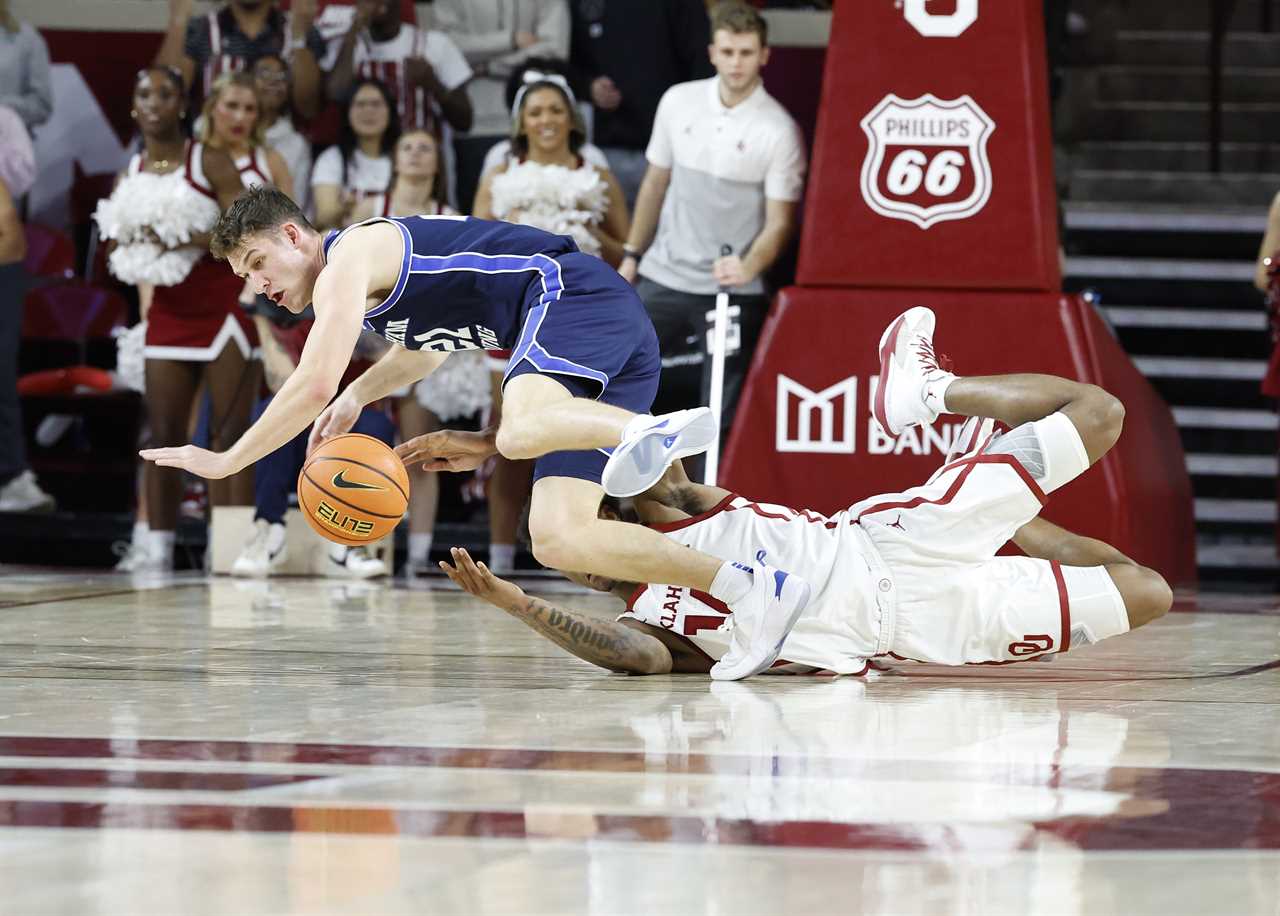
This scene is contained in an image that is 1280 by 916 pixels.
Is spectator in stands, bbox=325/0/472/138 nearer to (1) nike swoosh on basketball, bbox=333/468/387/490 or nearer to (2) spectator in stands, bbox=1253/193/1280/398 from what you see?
(2) spectator in stands, bbox=1253/193/1280/398

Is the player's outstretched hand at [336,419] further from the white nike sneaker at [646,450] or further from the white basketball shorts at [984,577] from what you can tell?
the white basketball shorts at [984,577]

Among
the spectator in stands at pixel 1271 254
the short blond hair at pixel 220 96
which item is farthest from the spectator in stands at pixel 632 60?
the spectator in stands at pixel 1271 254

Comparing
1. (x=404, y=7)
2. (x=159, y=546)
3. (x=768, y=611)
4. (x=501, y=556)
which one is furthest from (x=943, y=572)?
(x=404, y=7)

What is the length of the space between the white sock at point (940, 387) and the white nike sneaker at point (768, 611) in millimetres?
601

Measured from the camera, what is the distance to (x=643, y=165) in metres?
8.41

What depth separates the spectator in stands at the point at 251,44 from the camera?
815 cm

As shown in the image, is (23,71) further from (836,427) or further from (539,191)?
(836,427)

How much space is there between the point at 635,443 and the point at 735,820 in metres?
1.47

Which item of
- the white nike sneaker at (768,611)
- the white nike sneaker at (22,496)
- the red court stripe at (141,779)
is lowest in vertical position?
the white nike sneaker at (22,496)

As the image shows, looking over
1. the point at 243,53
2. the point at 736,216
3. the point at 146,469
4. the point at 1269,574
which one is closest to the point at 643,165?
the point at 736,216

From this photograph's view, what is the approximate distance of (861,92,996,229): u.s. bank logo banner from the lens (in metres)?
6.59

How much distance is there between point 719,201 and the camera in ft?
23.2

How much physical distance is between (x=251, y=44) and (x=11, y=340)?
1775 mm

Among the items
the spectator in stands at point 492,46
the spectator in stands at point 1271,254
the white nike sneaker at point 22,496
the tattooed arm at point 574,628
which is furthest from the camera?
the spectator in stands at point 492,46
